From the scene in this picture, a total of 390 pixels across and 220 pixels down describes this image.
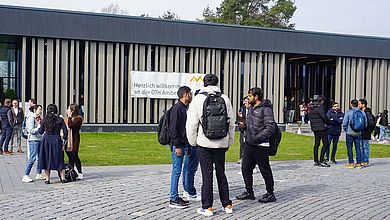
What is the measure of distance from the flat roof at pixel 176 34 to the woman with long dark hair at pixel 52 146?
15.1 m

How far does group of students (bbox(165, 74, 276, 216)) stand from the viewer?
7129mm

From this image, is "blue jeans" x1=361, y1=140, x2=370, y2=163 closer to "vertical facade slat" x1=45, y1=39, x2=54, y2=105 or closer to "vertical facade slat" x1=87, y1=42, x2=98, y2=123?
"vertical facade slat" x1=87, y1=42, x2=98, y2=123

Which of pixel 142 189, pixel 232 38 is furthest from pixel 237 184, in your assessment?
pixel 232 38

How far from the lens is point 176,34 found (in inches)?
1056

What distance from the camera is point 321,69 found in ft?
119

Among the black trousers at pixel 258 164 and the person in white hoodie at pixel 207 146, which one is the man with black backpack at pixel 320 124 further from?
the person in white hoodie at pixel 207 146

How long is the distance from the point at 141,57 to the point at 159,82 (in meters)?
1.64

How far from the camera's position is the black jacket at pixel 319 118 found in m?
13.2

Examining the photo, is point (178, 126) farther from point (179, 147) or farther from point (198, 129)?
point (198, 129)

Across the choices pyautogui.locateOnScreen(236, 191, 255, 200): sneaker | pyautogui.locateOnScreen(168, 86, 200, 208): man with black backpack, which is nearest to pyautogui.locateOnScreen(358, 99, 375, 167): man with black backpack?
pyautogui.locateOnScreen(236, 191, 255, 200): sneaker

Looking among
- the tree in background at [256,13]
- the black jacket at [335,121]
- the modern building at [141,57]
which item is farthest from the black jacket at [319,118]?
the tree in background at [256,13]

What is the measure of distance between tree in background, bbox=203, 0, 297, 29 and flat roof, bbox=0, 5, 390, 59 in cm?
2698

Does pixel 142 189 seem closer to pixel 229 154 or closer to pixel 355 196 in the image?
pixel 355 196

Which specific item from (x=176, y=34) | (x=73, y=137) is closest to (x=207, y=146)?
(x=73, y=137)
